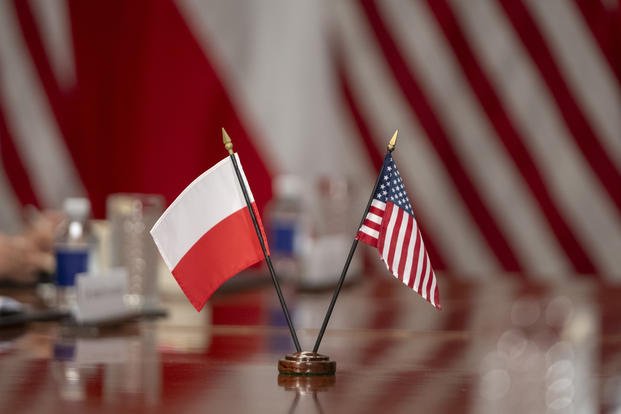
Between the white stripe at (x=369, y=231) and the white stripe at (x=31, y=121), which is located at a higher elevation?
the white stripe at (x=31, y=121)

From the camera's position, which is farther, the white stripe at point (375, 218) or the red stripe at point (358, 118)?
the red stripe at point (358, 118)

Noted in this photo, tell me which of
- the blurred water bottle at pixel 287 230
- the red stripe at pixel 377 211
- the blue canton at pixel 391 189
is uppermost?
the blurred water bottle at pixel 287 230

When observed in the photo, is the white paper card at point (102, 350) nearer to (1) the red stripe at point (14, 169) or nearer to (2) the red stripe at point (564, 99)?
(2) the red stripe at point (564, 99)

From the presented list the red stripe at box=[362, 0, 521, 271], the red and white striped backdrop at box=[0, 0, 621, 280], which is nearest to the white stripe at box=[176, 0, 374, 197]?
the red and white striped backdrop at box=[0, 0, 621, 280]

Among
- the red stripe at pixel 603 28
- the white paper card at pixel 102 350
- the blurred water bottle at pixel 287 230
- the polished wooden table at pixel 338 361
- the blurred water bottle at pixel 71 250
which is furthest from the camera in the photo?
the red stripe at pixel 603 28

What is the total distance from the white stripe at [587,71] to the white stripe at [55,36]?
1.82 metres

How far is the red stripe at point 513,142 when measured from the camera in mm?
3877

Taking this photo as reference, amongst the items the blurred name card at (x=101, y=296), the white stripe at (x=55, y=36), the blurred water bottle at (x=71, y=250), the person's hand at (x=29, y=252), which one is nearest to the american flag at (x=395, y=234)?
the blurred name card at (x=101, y=296)

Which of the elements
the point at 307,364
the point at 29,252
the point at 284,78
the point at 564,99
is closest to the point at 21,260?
the point at 29,252

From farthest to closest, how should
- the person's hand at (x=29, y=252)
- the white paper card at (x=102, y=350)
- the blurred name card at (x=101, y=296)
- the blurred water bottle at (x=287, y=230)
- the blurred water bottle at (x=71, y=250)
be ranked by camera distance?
the blurred water bottle at (x=287, y=230) < the person's hand at (x=29, y=252) < the blurred water bottle at (x=71, y=250) < the blurred name card at (x=101, y=296) < the white paper card at (x=102, y=350)

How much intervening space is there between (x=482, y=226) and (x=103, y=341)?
254 centimetres

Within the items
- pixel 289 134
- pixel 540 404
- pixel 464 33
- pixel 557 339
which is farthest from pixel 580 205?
pixel 540 404

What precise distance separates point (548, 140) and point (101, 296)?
2.47 metres

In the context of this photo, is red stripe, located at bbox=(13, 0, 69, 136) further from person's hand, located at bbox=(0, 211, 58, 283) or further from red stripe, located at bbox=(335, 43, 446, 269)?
person's hand, located at bbox=(0, 211, 58, 283)
